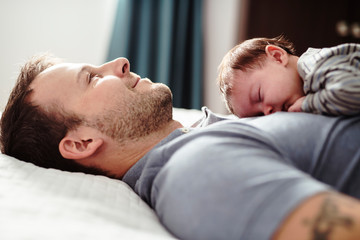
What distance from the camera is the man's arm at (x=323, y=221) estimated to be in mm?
554

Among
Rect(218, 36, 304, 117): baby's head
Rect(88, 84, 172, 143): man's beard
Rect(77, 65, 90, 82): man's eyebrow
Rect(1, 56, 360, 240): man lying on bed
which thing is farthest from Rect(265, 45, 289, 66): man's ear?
Rect(77, 65, 90, 82): man's eyebrow

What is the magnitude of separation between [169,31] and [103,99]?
2.11 m

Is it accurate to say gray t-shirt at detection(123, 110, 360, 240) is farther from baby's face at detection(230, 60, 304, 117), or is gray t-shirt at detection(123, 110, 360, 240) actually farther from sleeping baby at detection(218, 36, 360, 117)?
baby's face at detection(230, 60, 304, 117)

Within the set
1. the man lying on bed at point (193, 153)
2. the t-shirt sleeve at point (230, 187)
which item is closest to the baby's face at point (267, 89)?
the man lying on bed at point (193, 153)

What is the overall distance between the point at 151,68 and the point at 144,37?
Answer: 0.28 metres

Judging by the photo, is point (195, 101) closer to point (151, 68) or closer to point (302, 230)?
point (151, 68)

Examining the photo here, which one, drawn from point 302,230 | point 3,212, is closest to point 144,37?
point 3,212

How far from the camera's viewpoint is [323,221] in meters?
0.57

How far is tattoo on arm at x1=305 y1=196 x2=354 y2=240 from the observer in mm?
557

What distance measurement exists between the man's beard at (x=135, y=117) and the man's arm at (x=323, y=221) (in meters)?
0.69

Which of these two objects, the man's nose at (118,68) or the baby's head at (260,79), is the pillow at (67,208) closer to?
the man's nose at (118,68)

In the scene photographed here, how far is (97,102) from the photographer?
115cm

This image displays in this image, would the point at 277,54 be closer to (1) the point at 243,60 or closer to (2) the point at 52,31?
(1) the point at 243,60

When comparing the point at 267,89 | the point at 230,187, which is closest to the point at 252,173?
the point at 230,187
